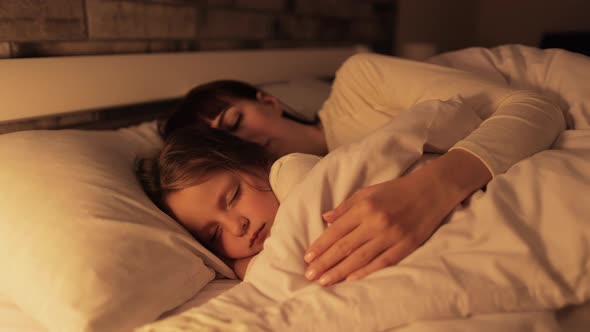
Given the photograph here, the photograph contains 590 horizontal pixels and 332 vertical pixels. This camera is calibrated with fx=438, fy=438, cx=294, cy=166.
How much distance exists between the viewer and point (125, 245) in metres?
0.71

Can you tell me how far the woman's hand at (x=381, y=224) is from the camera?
60cm

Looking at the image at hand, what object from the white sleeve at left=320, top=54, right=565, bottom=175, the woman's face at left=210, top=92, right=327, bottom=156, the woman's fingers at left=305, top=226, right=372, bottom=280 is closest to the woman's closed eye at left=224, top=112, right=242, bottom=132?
the woman's face at left=210, top=92, right=327, bottom=156

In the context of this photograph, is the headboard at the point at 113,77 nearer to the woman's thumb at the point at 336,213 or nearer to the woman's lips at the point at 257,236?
the woman's lips at the point at 257,236

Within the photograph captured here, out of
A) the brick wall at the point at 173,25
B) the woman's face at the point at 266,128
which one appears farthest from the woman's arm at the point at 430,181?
the brick wall at the point at 173,25

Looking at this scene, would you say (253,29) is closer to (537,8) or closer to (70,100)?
(70,100)

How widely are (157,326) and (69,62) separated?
874mm

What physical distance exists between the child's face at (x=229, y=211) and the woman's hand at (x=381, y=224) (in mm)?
226

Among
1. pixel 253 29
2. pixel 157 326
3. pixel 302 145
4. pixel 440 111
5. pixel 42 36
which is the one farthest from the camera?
pixel 253 29

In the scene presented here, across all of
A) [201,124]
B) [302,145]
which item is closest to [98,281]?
[201,124]

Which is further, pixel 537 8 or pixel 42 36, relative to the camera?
pixel 537 8

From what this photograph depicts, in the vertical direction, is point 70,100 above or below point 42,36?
below

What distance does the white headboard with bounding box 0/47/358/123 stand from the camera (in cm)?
103

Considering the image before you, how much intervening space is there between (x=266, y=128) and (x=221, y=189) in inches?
15.1

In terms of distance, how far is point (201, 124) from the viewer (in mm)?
1183
